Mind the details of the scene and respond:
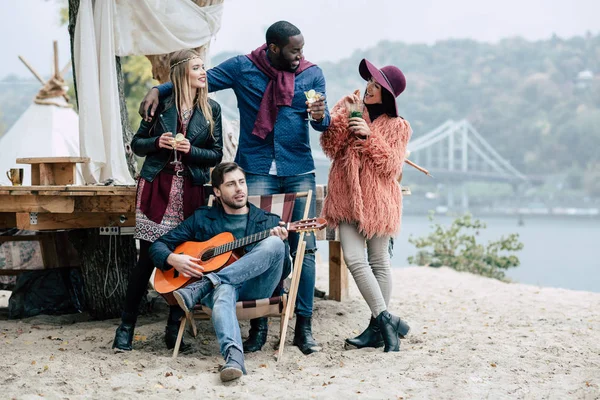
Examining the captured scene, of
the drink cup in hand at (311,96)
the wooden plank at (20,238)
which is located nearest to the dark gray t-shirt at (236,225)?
the drink cup in hand at (311,96)

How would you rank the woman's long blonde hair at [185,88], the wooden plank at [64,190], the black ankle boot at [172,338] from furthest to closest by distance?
the wooden plank at [64,190], the black ankle boot at [172,338], the woman's long blonde hair at [185,88]

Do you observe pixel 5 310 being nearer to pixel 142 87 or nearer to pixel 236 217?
pixel 236 217

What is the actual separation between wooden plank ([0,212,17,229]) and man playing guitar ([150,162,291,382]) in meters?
1.65

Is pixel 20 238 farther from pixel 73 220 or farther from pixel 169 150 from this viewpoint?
pixel 169 150

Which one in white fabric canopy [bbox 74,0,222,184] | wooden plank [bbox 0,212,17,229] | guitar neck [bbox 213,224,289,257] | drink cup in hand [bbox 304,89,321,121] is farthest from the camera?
white fabric canopy [bbox 74,0,222,184]

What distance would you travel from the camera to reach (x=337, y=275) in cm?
575

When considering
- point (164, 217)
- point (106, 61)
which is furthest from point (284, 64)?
point (106, 61)

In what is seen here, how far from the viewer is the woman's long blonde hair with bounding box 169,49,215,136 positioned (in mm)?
3943

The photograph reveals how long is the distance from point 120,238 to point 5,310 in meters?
1.41

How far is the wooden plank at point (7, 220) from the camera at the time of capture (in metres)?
4.99

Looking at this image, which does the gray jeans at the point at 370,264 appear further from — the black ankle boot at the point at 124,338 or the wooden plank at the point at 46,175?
the wooden plank at the point at 46,175

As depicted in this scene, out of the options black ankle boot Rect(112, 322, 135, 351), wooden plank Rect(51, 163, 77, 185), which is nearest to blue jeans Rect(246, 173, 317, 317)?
black ankle boot Rect(112, 322, 135, 351)

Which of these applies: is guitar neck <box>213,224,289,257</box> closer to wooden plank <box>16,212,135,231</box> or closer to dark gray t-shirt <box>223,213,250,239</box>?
dark gray t-shirt <box>223,213,250,239</box>

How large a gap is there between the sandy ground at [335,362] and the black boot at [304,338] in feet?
0.20
